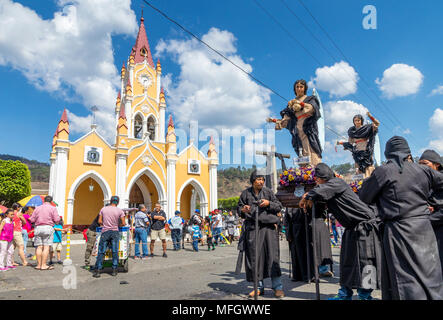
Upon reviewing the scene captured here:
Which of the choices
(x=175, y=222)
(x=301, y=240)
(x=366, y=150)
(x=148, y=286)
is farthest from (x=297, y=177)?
(x=175, y=222)

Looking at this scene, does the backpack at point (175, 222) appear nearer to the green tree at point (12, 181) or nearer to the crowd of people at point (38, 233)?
the crowd of people at point (38, 233)

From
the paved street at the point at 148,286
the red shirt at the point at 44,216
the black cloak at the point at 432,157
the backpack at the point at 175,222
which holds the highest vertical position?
the black cloak at the point at 432,157

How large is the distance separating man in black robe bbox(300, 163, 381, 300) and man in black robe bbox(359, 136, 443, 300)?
0.52 m

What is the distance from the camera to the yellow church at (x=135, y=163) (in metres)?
20.6

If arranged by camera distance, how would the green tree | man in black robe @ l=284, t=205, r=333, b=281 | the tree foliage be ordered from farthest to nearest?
the tree foliage
the green tree
man in black robe @ l=284, t=205, r=333, b=281

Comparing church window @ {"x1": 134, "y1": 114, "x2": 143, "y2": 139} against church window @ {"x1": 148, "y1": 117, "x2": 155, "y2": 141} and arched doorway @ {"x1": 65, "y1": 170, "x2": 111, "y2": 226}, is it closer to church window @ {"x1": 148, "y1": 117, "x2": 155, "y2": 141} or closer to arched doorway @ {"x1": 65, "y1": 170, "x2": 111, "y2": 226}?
church window @ {"x1": 148, "y1": 117, "x2": 155, "y2": 141}

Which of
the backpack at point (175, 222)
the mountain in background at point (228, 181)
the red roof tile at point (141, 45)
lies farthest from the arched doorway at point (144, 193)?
the mountain in background at point (228, 181)

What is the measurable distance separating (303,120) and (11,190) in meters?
34.0

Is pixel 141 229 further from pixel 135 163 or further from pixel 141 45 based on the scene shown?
pixel 141 45

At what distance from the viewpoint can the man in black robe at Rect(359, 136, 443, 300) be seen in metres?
2.60

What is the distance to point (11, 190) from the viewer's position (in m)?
30.7

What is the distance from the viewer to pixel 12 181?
1222 inches

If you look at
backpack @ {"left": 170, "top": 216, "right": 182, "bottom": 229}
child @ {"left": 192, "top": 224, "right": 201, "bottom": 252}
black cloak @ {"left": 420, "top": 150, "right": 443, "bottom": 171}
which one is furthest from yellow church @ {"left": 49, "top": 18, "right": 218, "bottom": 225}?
black cloak @ {"left": 420, "top": 150, "right": 443, "bottom": 171}
